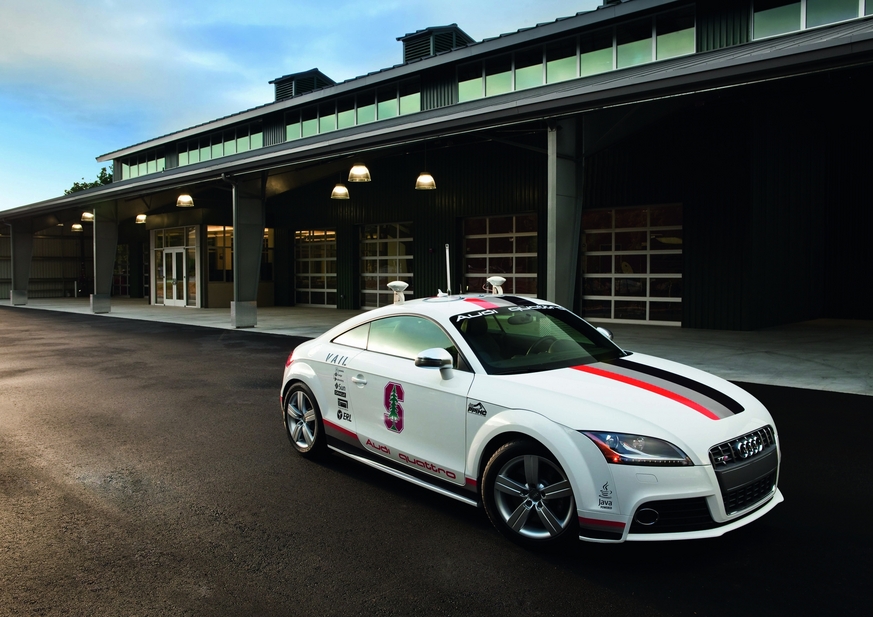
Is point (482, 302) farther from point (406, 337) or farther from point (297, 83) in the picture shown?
point (297, 83)

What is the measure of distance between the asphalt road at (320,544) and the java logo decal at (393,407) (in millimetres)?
521

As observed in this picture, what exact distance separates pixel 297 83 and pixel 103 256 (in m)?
14.2

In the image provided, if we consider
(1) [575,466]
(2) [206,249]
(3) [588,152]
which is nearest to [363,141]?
(3) [588,152]

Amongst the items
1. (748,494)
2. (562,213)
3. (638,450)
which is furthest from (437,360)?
(562,213)

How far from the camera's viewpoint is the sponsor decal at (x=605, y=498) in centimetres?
333

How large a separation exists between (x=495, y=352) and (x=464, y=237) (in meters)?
17.7

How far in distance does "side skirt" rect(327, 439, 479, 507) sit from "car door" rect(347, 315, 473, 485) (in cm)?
8

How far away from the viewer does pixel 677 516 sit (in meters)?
3.32

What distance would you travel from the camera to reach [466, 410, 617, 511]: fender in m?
3.36

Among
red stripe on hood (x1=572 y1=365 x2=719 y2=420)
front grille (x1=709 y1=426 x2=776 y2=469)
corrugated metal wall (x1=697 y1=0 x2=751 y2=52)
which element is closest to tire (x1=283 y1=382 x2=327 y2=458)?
red stripe on hood (x1=572 y1=365 x2=719 y2=420)

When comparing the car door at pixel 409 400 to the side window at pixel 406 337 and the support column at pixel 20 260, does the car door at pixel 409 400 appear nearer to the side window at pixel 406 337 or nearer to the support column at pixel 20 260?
the side window at pixel 406 337

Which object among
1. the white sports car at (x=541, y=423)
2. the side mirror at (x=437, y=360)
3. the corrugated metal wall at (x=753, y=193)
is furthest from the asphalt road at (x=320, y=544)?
the corrugated metal wall at (x=753, y=193)

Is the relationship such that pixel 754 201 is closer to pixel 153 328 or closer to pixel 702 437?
pixel 702 437

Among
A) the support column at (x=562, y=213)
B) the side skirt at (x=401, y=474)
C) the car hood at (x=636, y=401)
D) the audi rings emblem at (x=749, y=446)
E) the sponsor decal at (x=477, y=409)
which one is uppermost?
the support column at (x=562, y=213)
